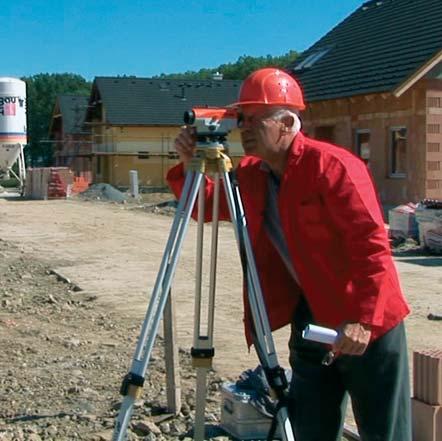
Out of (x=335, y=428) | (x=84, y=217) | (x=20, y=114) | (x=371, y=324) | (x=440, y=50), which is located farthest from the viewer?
(x=20, y=114)

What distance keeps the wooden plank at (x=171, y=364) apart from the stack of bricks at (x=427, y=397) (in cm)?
170

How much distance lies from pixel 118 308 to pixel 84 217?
16.6 m

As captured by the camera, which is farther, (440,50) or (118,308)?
(440,50)

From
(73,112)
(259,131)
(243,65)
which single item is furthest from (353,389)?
(243,65)

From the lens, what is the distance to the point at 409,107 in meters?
22.9

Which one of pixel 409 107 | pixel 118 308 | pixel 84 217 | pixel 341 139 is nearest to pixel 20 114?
pixel 84 217

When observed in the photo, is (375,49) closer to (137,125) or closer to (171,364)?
(171,364)

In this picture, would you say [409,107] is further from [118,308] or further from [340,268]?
[340,268]

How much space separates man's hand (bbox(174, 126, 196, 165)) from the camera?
3.89 metres

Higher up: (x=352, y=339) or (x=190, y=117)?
(x=190, y=117)

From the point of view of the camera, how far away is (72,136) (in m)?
69.0

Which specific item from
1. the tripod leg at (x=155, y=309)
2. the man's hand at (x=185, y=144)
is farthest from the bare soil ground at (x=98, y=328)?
the man's hand at (x=185, y=144)

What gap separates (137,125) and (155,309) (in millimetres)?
54507

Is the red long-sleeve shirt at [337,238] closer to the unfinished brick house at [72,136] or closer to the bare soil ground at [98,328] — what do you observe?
the bare soil ground at [98,328]
